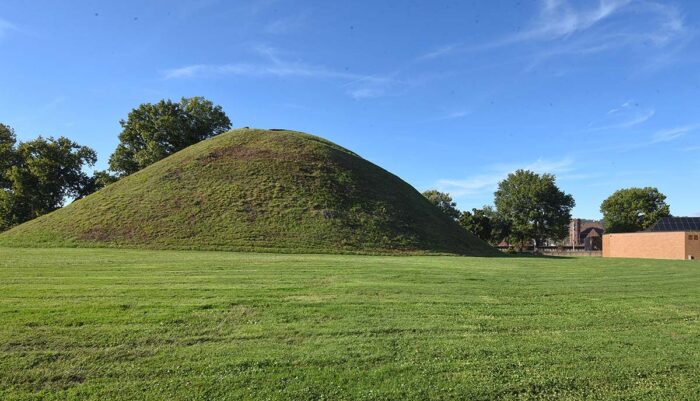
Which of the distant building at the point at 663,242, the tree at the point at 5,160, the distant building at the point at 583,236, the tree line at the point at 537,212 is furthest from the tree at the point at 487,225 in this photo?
the tree at the point at 5,160

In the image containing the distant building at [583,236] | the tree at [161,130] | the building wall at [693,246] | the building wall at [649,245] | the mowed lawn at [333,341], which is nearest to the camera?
the mowed lawn at [333,341]

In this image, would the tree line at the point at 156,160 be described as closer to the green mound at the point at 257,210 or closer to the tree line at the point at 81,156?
the tree line at the point at 81,156

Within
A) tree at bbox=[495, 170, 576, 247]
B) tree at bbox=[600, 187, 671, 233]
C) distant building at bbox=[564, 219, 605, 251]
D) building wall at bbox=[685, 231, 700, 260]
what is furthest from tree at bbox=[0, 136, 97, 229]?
distant building at bbox=[564, 219, 605, 251]

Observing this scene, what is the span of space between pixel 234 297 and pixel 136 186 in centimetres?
3479

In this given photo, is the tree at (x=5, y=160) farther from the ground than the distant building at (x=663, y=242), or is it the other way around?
the tree at (x=5, y=160)

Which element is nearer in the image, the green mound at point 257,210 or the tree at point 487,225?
the green mound at point 257,210

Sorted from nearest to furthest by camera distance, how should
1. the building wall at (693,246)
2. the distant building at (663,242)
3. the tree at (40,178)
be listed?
the building wall at (693,246), the distant building at (663,242), the tree at (40,178)

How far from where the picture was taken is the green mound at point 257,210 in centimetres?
3027

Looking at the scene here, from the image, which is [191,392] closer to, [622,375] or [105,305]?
[105,305]

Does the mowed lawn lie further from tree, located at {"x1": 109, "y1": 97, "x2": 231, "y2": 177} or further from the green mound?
tree, located at {"x1": 109, "y1": 97, "x2": 231, "y2": 177}

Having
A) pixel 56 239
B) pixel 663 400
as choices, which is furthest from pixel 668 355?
pixel 56 239

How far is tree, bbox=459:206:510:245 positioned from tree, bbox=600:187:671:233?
940 inches

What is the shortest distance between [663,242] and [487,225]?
3181cm

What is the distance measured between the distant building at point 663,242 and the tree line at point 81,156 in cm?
5596
